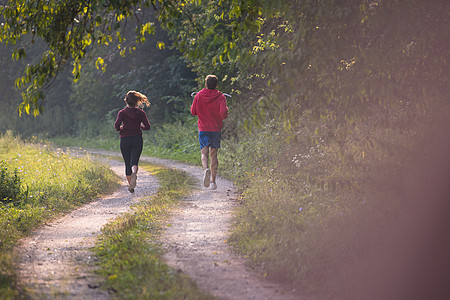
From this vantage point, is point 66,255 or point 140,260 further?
point 66,255

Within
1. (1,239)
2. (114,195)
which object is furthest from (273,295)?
(114,195)

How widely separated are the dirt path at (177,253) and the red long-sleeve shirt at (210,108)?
1.54m

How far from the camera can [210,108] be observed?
33.8 ft

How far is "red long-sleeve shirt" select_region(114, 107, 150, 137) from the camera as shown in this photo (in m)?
10.6

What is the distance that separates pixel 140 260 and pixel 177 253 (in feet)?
2.30

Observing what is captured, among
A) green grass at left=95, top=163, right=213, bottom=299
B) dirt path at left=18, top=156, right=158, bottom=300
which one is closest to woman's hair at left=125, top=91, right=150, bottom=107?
dirt path at left=18, top=156, right=158, bottom=300

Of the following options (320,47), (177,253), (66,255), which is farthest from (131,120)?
(320,47)

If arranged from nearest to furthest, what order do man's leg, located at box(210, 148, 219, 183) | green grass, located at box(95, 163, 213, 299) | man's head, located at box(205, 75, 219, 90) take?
green grass, located at box(95, 163, 213, 299) < man's head, located at box(205, 75, 219, 90) < man's leg, located at box(210, 148, 219, 183)

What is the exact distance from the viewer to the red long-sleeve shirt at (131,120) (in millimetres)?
10609

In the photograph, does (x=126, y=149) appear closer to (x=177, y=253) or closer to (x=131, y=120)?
(x=131, y=120)

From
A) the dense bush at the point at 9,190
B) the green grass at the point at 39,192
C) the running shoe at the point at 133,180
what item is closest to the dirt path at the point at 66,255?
the green grass at the point at 39,192

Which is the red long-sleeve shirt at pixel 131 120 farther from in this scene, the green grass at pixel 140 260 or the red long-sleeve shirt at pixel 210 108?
the green grass at pixel 140 260

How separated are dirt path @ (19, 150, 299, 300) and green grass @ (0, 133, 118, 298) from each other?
243 mm

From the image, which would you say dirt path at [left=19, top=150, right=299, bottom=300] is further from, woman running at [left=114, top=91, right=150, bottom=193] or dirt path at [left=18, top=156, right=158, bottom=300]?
woman running at [left=114, top=91, right=150, bottom=193]
